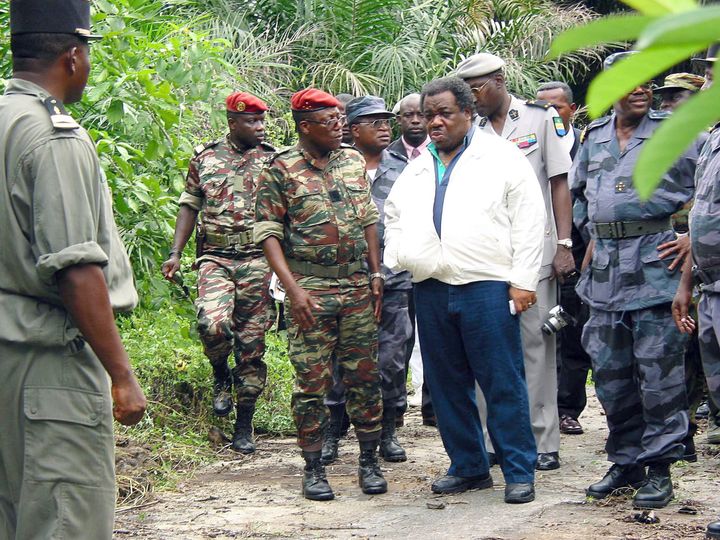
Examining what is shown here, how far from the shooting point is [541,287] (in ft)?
19.1

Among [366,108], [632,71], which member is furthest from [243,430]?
[632,71]

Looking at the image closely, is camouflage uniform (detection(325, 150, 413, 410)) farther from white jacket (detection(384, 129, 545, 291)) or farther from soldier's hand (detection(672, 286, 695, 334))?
soldier's hand (detection(672, 286, 695, 334))

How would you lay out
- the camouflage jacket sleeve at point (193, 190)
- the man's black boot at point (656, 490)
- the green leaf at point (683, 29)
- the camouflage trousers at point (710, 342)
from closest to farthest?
the green leaf at point (683, 29), the camouflage trousers at point (710, 342), the man's black boot at point (656, 490), the camouflage jacket sleeve at point (193, 190)

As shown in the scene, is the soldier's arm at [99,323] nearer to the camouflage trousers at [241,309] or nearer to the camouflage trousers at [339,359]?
the camouflage trousers at [339,359]

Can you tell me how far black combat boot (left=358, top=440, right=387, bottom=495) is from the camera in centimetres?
552

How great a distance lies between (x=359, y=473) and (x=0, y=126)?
3337 millimetres

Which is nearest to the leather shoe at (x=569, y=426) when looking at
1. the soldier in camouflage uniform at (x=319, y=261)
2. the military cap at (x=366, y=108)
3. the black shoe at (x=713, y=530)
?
the soldier in camouflage uniform at (x=319, y=261)

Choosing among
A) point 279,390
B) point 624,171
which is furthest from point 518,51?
point 624,171

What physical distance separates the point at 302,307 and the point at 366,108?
2269 mm

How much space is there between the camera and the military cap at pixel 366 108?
7.04m

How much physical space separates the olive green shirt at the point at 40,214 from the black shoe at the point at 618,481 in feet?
10.2

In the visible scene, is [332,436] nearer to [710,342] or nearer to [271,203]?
[271,203]

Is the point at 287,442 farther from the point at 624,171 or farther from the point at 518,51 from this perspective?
the point at 518,51

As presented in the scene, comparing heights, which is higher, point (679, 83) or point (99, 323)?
point (679, 83)
